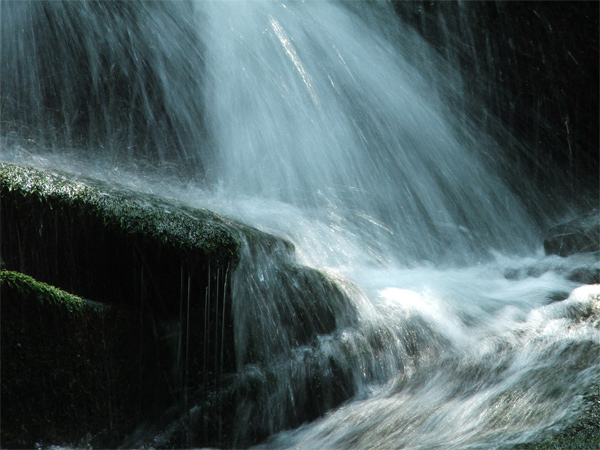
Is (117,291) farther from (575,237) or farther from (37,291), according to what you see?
(575,237)

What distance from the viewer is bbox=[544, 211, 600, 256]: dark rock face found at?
21.7 ft

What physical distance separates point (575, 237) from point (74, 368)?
5.61 meters

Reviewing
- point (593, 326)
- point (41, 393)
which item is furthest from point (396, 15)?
point (41, 393)

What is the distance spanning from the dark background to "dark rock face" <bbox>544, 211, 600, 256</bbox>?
147 cm

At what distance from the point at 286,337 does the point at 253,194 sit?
326 centimetres

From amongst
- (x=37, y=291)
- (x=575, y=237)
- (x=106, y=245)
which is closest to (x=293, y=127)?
(x=575, y=237)

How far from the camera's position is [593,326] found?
12.7 ft

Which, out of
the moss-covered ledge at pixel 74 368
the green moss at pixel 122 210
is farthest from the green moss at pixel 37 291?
the green moss at pixel 122 210

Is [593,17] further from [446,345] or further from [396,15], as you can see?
[446,345]

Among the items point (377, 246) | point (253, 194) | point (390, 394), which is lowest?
point (390, 394)

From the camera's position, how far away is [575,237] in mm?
6848

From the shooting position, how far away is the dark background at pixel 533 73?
8078 millimetres

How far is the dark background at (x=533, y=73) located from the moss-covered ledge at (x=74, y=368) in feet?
20.5

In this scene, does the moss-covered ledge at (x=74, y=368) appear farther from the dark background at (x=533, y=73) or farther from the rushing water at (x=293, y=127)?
the dark background at (x=533, y=73)
